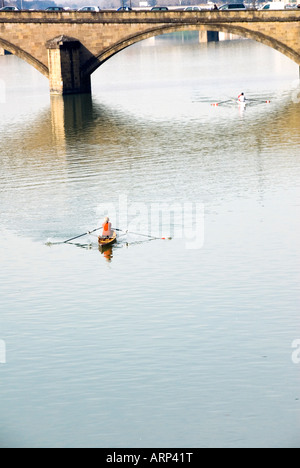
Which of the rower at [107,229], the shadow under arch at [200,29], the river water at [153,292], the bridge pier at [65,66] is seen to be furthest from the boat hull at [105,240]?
the bridge pier at [65,66]

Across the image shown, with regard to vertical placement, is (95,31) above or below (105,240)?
above

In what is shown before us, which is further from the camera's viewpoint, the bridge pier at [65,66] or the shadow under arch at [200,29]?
the bridge pier at [65,66]

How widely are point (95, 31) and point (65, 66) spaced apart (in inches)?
214

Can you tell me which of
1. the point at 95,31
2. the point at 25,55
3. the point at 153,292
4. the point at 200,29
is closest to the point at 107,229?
the point at 153,292

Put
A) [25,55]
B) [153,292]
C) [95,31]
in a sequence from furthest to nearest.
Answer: [25,55]
[95,31]
[153,292]

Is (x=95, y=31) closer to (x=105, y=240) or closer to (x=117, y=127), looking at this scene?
(x=117, y=127)

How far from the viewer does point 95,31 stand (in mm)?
100375

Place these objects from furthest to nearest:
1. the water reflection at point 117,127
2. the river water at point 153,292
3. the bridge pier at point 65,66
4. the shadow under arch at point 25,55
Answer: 1. the shadow under arch at point 25,55
2. the bridge pier at point 65,66
3. the water reflection at point 117,127
4. the river water at point 153,292

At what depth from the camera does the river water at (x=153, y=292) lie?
76.0 feet

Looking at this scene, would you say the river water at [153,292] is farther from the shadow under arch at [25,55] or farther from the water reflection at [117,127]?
the shadow under arch at [25,55]

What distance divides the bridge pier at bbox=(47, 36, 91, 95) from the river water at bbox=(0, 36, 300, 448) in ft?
103

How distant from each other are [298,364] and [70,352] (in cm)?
705

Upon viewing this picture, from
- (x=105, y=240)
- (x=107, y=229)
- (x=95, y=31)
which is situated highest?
(x=95, y=31)

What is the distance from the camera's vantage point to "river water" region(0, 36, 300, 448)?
23.2 meters
